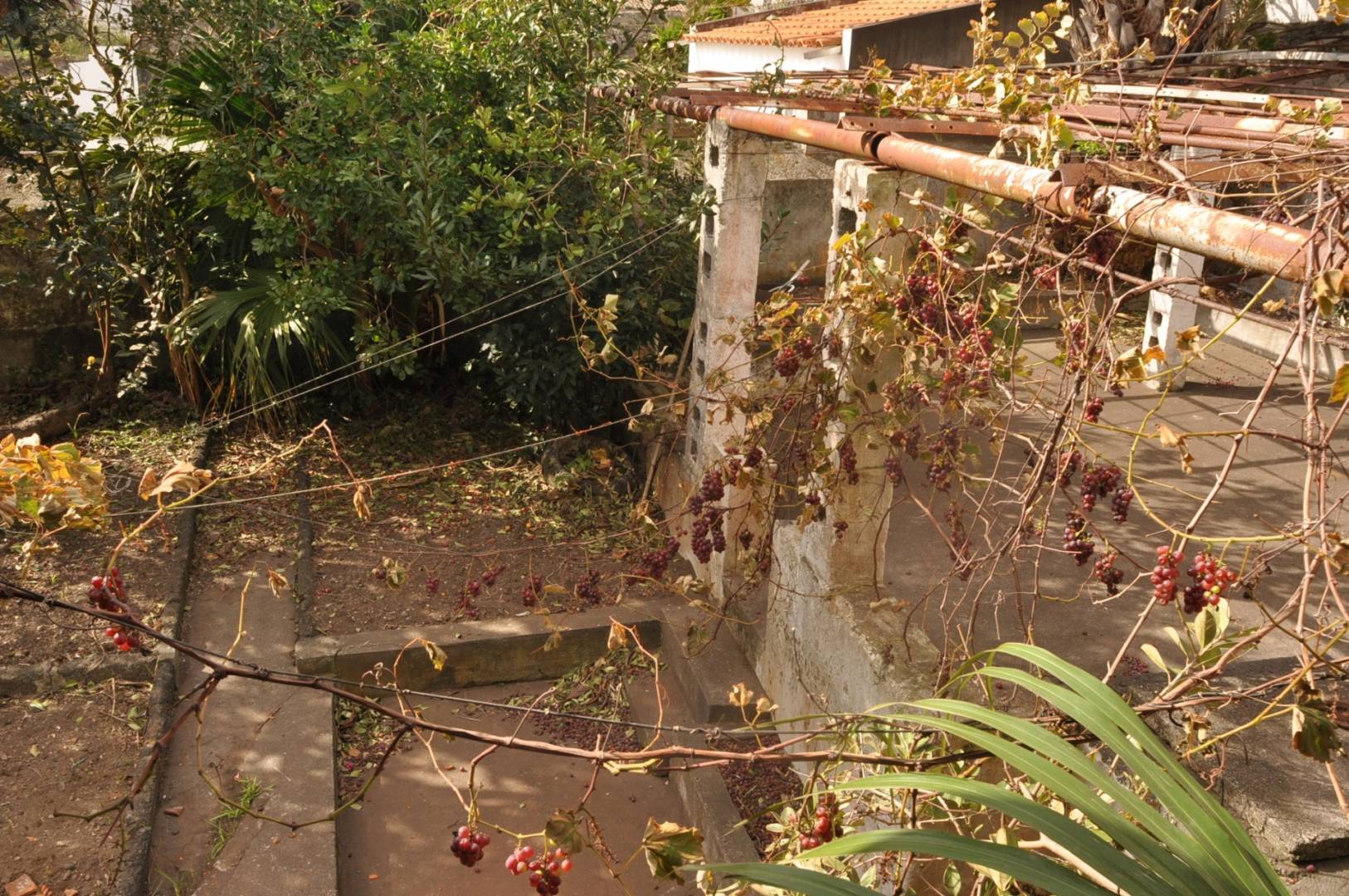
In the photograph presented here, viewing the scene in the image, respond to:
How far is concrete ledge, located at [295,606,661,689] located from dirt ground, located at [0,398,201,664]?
3.08 ft

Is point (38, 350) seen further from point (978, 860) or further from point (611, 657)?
point (978, 860)

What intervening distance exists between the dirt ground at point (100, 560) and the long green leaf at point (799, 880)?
3.76 metres

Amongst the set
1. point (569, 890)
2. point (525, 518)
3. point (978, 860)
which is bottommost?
point (569, 890)

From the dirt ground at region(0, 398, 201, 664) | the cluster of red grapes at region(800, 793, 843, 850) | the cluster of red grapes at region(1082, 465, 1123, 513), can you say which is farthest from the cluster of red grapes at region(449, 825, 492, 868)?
the dirt ground at region(0, 398, 201, 664)

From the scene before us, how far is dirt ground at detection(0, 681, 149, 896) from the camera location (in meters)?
3.95

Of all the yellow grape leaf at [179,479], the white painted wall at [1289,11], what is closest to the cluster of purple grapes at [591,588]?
the yellow grape leaf at [179,479]

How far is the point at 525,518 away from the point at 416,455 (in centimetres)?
117

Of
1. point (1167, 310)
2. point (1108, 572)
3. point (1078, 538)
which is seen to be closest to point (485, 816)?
point (1078, 538)

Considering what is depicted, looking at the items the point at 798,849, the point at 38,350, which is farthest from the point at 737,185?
the point at 38,350

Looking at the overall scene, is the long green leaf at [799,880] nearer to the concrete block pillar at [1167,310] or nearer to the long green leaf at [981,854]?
the long green leaf at [981,854]

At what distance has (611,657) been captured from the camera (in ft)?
18.3

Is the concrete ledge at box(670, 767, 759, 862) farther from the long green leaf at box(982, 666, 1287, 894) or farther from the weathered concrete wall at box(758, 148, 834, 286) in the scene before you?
the weathered concrete wall at box(758, 148, 834, 286)

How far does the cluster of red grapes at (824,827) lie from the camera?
2125 millimetres

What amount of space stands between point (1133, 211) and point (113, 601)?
1.88 metres
